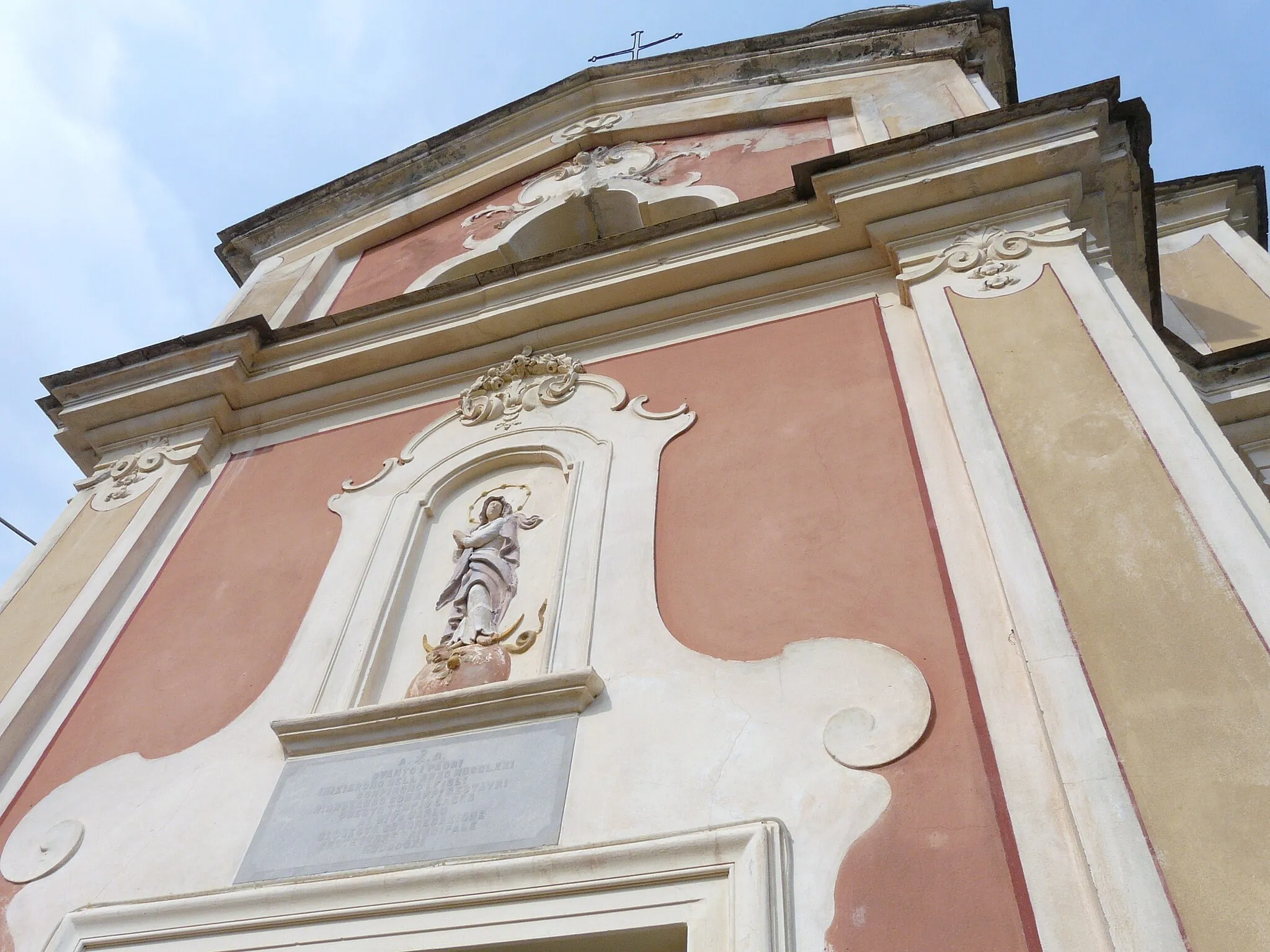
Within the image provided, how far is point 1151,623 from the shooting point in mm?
3521

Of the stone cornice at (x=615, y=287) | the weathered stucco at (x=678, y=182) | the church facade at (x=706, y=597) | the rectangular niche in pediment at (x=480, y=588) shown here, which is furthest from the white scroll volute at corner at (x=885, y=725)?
the weathered stucco at (x=678, y=182)

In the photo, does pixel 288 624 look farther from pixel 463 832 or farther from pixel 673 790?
pixel 673 790

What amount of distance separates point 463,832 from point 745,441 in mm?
2304

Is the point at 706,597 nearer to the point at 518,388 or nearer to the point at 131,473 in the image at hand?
the point at 518,388

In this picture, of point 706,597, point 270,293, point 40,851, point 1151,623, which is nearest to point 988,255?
point 706,597

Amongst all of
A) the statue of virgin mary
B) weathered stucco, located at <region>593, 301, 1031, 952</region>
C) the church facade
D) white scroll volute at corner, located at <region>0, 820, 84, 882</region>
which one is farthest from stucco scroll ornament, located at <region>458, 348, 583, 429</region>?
white scroll volute at corner, located at <region>0, 820, 84, 882</region>

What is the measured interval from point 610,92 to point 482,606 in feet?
21.3

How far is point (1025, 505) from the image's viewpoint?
411cm

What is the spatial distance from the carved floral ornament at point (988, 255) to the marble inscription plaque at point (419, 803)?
2948mm

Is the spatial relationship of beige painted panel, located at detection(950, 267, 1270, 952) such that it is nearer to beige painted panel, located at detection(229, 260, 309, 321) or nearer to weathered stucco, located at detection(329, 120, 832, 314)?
weathered stucco, located at detection(329, 120, 832, 314)

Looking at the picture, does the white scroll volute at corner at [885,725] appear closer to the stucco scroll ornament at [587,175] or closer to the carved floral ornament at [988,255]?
the carved floral ornament at [988,255]

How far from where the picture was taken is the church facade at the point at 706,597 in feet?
10.9

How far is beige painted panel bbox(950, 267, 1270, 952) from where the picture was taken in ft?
9.46

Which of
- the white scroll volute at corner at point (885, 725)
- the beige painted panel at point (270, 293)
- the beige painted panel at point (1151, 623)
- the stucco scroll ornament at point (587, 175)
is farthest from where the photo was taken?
the stucco scroll ornament at point (587, 175)
